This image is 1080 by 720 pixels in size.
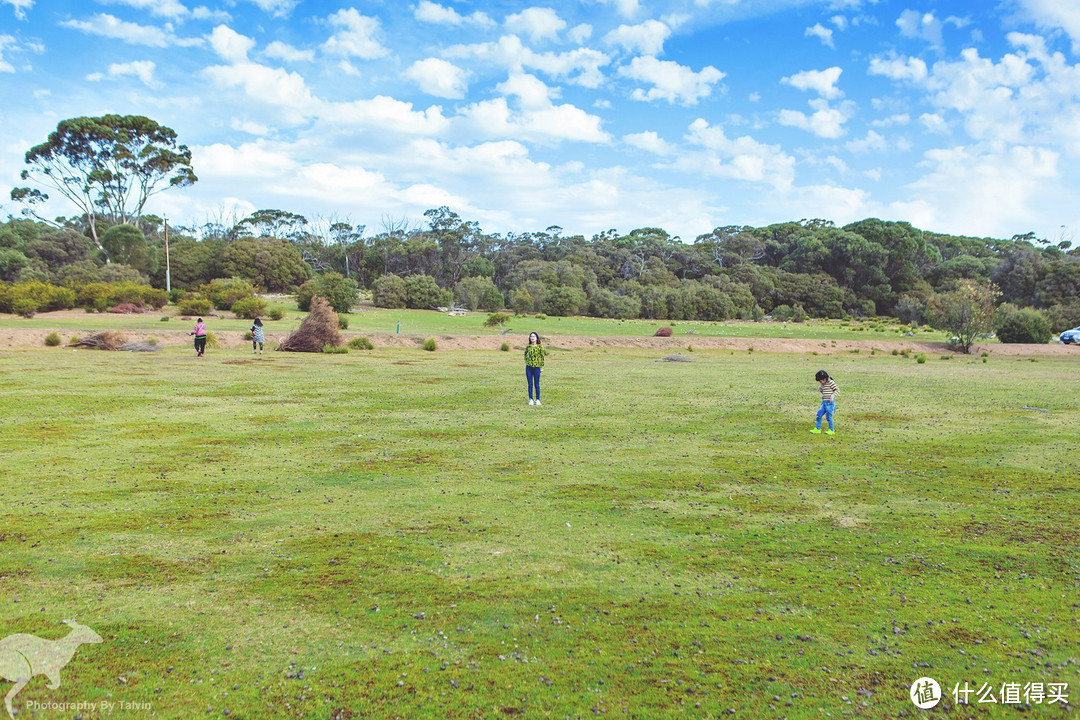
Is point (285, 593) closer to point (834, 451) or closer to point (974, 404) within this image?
point (834, 451)

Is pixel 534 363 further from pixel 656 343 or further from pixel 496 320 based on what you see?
pixel 496 320

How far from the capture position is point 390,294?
7394 centimetres

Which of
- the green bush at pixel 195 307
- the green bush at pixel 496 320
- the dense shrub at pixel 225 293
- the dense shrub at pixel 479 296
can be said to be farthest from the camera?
the dense shrub at pixel 479 296

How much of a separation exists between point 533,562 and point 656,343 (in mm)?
42354

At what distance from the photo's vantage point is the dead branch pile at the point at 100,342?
3259cm

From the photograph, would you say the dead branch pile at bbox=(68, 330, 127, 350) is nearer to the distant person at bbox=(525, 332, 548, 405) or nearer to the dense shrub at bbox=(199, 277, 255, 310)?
the dense shrub at bbox=(199, 277, 255, 310)

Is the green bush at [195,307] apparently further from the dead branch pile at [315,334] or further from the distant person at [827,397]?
the distant person at [827,397]

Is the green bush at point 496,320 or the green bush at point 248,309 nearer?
the green bush at point 248,309

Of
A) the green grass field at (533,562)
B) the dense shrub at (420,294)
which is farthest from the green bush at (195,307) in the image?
the green grass field at (533,562)

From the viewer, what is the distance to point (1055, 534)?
777 cm

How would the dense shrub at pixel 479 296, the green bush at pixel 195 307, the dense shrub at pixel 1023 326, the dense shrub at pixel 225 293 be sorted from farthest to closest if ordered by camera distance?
the dense shrub at pixel 479 296
the dense shrub at pixel 225 293
the green bush at pixel 195 307
the dense shrub at pixel 1023 326

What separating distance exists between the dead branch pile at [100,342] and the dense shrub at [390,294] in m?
41.0

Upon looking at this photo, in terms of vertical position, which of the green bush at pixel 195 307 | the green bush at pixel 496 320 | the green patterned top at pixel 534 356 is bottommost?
the green patterned top at pixel 534 356

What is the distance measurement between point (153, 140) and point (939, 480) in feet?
317
